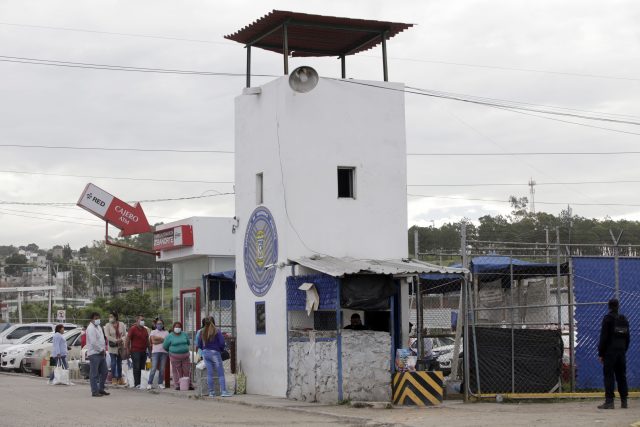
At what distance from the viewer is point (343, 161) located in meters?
22.0

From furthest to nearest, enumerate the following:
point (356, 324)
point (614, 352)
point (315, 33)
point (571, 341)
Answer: point (315, 33) < point (356, 324) < point (571, 341) < point (614, 352)

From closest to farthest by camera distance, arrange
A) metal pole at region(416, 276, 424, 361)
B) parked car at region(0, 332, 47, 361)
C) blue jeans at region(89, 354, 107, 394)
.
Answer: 1. metal pole at region(416, 276, 424, 361)
2. blue jeans at region(89, 354, 107, 394)
3. parked car at region(0, 332, 47, 361)

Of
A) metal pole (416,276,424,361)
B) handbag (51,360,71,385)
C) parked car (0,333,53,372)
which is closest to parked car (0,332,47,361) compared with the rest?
parked car (0,333,53,372)

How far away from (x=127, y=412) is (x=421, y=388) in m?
5.49

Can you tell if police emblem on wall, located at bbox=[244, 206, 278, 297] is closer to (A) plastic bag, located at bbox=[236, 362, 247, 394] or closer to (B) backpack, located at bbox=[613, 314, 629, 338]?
(A) plastic bag, located at bbox=[236, 362, 247, 394]

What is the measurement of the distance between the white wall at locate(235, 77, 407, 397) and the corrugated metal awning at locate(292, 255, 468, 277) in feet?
1.65

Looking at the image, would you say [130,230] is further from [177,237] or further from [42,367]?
[42,367]

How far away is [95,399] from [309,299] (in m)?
5.40

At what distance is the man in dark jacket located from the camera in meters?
16.8

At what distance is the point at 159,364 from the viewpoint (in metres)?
25.2

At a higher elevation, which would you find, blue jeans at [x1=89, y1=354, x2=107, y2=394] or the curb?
blue jeans at [x1=89, y1=354, x2=107, y2=394]

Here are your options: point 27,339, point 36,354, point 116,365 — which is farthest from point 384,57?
point 27,339

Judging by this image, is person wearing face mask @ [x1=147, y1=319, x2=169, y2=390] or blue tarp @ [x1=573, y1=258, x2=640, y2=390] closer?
blue tarp @ [x1=573, y1=258, x2=640, y2=390]

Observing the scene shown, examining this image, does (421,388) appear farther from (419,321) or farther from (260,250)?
(260,250)
